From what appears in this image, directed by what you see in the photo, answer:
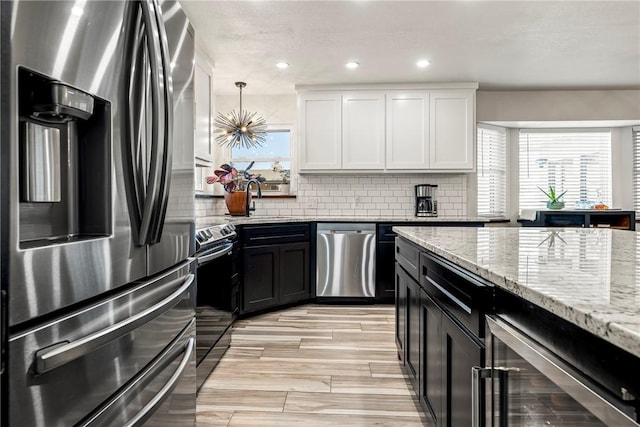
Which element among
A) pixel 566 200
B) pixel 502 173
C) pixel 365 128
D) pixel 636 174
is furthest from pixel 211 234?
pixel 636 174

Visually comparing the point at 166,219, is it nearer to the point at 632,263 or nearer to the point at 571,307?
the point at 571,307

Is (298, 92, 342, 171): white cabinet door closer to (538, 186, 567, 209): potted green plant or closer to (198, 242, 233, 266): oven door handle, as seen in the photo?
(198, 242, 233, 266): oven door handle

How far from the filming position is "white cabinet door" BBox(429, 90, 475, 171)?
456 cm

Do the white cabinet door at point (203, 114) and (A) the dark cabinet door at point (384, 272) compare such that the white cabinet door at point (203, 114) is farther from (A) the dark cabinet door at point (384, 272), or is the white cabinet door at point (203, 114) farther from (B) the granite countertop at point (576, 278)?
(B) the granite countertop at point (576, 278)

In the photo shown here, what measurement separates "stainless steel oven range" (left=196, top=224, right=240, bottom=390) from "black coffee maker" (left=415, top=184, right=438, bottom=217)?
97.3 inches

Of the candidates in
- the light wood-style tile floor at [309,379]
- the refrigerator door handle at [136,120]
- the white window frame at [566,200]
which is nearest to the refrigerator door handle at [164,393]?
the refrigerator door handle at [136,120]

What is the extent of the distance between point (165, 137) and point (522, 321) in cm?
99

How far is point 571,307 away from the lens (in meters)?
0.59

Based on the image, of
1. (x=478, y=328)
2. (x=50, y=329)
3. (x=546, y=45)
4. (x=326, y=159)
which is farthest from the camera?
(x=326, y=159)

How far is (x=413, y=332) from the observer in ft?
6.53

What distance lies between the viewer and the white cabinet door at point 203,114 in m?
3.57

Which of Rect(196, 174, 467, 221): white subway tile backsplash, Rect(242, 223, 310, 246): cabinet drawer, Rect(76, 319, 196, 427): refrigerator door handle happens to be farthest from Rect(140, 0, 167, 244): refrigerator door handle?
Rect(196, 174, 467, 221): white subway tile backsplash

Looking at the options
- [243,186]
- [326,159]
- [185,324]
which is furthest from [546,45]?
[185,324]

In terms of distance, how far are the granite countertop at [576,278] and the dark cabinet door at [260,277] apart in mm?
2385
